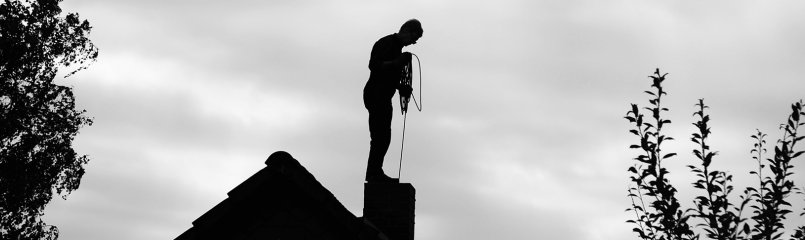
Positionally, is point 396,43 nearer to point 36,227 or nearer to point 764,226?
point 764,226

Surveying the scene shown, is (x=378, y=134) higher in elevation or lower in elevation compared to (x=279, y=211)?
higher

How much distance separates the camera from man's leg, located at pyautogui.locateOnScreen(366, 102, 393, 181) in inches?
539

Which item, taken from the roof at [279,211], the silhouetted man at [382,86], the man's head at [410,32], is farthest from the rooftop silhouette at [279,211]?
the man's head at [410,32]

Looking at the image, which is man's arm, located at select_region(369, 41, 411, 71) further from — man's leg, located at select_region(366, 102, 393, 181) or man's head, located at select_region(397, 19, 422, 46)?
man's leg, located at select_region(366, 102, 393, 181)

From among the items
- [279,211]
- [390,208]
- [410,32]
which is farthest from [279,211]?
[410,32]

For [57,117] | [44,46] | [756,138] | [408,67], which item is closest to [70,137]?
[57,117]

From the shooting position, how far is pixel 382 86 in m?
13.6

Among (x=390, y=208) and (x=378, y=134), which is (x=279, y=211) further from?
(x=378, y=134)

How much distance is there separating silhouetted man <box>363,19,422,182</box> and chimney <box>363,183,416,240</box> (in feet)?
0.66

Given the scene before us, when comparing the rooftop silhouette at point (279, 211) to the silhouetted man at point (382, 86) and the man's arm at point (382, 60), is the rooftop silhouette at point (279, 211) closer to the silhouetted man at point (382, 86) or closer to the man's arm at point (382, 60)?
the silhouetted man at point (382, 86)

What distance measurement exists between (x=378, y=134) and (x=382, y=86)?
73 centimetres

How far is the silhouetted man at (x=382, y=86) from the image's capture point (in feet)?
44.4

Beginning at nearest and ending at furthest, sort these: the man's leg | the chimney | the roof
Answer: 1. the roof
2. the chimney
3. the man's leg

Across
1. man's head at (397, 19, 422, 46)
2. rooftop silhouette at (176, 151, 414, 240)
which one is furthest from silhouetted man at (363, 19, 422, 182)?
rooftop silhouette at (176, 151, 414, 240)
